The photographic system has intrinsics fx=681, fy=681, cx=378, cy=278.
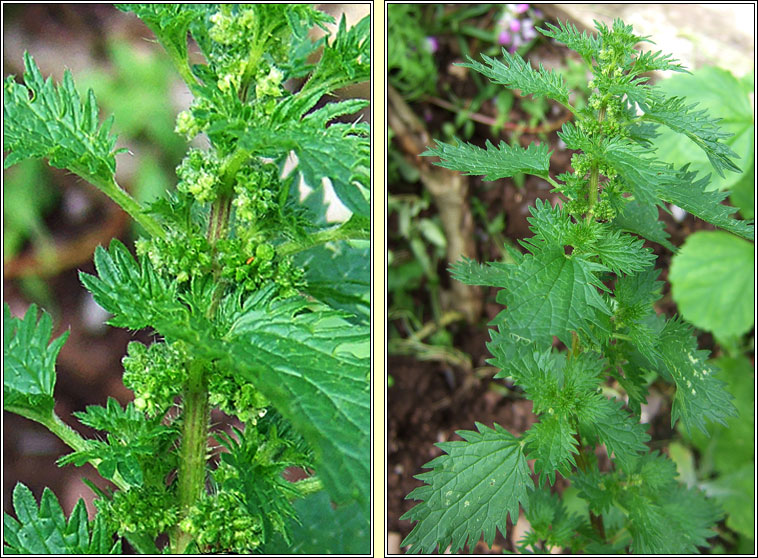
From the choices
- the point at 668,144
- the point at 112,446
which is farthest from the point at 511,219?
the point at 112,446

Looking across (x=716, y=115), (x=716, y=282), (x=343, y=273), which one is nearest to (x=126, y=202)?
(x=343, y=273)

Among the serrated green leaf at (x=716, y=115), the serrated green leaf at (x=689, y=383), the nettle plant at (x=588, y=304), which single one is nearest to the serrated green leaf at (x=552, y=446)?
the nettle plant at (x=588, y=304)

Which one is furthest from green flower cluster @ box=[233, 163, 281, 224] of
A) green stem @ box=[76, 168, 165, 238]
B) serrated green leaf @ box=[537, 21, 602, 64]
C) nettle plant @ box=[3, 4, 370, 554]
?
serrated green leaf @ box=[537, 21, 602, 64]

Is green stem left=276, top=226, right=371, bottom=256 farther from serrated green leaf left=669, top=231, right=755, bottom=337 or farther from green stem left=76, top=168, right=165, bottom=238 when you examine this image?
serrated green leaf left=669, top=231, right=755, bottom=337

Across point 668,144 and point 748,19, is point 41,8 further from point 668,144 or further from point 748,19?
point 748,19

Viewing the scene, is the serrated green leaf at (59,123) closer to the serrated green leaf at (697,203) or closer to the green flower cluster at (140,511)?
the green flower cluster at (140,511)

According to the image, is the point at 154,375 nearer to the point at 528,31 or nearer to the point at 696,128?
the point at 696,128

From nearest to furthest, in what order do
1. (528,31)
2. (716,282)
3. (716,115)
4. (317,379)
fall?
1. (317,379)
2. (716,115)
3. (716,282)
4. (528,31)
